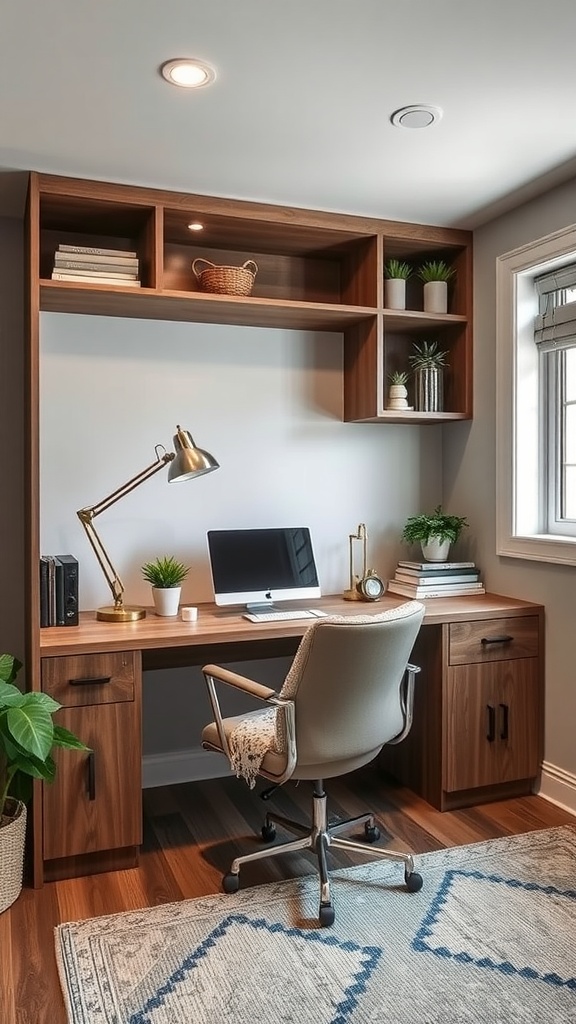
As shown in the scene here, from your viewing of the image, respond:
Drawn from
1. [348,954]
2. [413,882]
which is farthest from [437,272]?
[348,954]

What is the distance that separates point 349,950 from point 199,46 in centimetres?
235

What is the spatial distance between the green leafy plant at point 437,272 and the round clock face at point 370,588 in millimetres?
1314

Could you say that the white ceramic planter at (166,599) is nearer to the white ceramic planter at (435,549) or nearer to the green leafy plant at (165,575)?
the green leafy plant at (165,575)

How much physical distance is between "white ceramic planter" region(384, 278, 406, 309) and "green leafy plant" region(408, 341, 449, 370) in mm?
255

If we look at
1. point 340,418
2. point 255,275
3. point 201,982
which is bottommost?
point 201,982

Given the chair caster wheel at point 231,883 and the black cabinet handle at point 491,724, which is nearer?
the chair caster wheel at point 231,883

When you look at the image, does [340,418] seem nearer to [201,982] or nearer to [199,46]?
[199,46]

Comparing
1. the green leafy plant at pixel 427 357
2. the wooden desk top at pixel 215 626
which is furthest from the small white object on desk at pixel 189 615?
the green leafy plant at pixel 427 357

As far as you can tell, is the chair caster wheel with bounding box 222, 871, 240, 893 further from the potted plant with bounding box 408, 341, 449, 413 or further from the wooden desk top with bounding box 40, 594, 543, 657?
the potted plant with bounding box 408, 341, 449, 413

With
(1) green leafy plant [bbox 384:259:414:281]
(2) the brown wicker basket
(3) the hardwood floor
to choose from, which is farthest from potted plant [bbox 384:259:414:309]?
(3) the hardwood floor

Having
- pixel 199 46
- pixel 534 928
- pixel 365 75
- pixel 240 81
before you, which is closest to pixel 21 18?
pixel 199 46

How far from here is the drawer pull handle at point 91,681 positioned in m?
2.50

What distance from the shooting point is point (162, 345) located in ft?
10.6

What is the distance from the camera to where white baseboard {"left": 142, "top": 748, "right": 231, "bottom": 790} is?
3.27 meters
